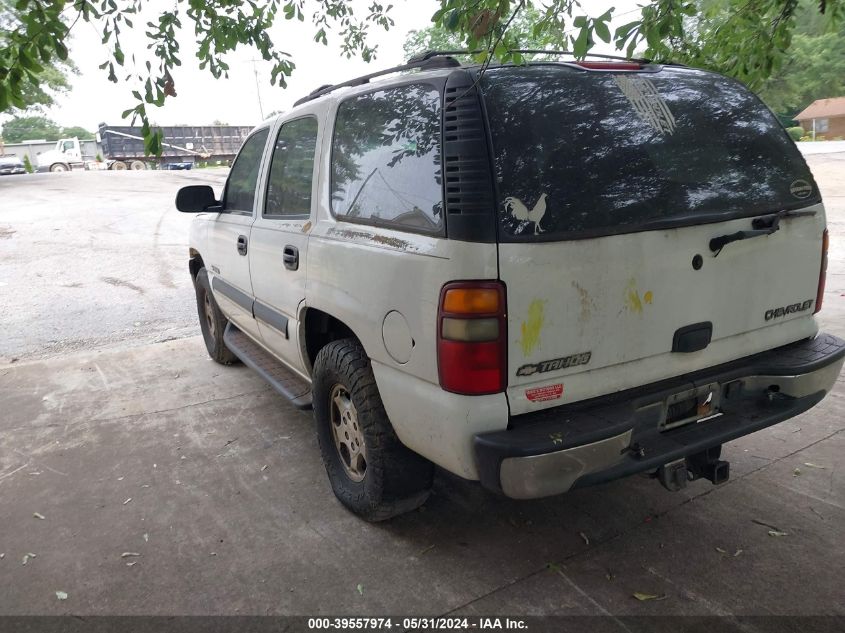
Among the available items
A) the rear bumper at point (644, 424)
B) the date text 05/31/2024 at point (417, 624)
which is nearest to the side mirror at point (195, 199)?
the date text 05/31/2024 at point (417, 624)

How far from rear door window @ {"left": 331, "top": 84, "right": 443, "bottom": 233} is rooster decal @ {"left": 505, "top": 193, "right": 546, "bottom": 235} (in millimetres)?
253

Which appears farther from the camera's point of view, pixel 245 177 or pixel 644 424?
pixel 245 177

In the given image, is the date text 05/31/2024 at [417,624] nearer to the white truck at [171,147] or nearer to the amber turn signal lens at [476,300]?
the amber turn signal lens at [476,300]

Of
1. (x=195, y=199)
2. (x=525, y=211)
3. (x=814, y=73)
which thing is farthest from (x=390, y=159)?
(x=814, y=73)

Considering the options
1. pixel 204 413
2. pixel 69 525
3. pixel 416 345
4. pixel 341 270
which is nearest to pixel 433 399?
pixel 416 345

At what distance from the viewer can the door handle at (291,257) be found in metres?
3.25

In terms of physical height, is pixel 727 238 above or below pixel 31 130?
below

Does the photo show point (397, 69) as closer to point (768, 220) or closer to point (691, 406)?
point (768, 220)

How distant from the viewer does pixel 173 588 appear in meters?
2.63

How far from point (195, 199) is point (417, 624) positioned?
332 centimetres

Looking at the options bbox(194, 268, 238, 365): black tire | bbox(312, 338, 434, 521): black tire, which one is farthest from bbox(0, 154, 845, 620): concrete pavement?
bbox(194, 268, 238, 365): black tire

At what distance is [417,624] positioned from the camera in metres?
2.37

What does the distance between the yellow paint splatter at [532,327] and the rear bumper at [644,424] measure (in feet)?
0.88

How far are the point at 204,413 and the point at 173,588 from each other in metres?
2.00
